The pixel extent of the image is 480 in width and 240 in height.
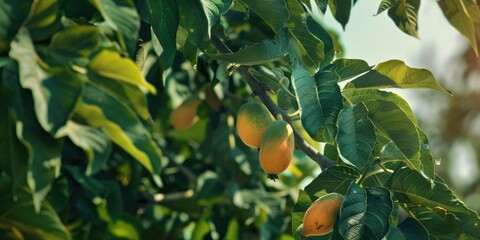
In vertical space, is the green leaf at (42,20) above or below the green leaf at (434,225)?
above

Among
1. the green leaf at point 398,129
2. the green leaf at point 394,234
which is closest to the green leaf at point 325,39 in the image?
the green leaf at point 398,129

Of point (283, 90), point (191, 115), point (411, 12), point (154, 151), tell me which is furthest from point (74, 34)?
point (191, 115)

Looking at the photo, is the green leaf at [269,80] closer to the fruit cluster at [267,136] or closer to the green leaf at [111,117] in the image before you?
the fruit cluster at [267,136]

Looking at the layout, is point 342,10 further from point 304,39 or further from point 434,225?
point 434,225

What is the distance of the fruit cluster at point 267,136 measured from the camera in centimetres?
125

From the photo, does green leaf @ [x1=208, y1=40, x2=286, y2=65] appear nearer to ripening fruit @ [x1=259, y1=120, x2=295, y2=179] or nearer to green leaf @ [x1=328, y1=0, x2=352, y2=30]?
ripening fruit @ [x1=259, y1=120, x2=295, y2=179]

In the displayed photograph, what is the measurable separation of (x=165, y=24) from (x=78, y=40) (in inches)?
8.8

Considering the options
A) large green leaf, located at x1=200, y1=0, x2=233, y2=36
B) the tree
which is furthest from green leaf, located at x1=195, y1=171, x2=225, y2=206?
large green leaf, located at x1=200, y1=0, x2=233, y2=36

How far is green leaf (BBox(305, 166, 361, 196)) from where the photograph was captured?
125cm

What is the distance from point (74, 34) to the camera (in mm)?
1085

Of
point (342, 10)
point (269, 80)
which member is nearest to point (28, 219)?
point (269, 80)

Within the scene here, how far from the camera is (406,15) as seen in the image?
64.2 inches

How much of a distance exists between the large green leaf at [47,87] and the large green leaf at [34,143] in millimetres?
25

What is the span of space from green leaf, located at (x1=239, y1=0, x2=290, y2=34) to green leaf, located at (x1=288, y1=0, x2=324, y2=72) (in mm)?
41
